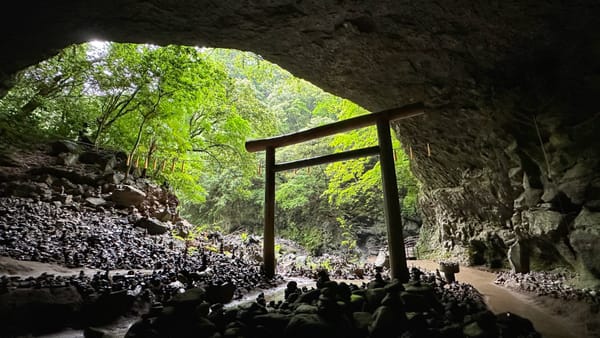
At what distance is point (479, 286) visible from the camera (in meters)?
5.22

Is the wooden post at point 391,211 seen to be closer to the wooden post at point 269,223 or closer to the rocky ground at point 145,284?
the rocky ground at point 145,284

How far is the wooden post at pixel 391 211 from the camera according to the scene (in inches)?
181

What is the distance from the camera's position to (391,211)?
477 centimetres

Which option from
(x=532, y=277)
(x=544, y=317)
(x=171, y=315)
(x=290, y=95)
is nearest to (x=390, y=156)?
(x=544, y=317)

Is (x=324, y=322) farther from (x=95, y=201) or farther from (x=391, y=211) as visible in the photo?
(x=95, y=201)

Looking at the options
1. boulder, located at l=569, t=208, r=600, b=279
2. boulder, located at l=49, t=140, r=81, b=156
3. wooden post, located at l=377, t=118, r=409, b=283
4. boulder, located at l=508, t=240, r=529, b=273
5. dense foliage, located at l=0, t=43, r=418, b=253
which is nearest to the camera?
boulder, located at l=569, t=208, r=600, b=279

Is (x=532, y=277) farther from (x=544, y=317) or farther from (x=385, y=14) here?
(x=385, y=14)

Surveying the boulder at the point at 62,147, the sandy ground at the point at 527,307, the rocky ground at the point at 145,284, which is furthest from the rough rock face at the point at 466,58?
the boulder at the point at 62,147

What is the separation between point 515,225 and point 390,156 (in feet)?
12.3

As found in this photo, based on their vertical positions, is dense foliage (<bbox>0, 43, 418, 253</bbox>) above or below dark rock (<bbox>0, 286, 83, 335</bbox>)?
above

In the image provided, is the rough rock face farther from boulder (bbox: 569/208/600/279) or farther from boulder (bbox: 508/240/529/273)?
boulder (bbox: 508/240/529/273)

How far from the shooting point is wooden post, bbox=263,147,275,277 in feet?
20.8

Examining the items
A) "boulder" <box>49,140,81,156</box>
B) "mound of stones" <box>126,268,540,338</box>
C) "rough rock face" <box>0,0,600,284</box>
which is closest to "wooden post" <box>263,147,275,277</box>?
"rough rock face" <box>0,0,600,284</box>

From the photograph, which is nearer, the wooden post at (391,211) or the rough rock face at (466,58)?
the rough rock face at (466,58)
